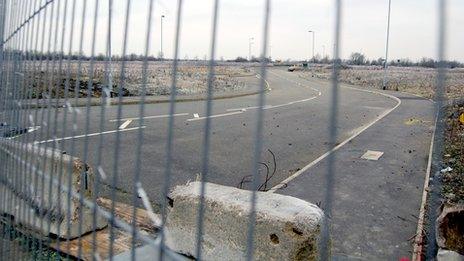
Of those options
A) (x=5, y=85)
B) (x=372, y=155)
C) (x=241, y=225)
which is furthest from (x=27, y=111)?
(x=372, y=155)

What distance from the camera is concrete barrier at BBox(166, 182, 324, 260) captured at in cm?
295

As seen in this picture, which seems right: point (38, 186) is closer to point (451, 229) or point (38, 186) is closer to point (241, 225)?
point (241, 225)

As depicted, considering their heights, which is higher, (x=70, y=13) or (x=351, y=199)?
(x=70, y=13)

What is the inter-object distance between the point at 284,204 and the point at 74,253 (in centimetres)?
164

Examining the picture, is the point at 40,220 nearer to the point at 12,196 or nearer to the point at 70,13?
the point at 12,196

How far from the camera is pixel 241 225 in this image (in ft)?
10.4

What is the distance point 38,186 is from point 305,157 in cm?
613

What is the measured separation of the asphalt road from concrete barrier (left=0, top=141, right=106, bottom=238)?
141 mm

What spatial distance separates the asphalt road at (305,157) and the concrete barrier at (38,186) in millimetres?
141

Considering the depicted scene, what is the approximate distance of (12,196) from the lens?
3527 millimetres

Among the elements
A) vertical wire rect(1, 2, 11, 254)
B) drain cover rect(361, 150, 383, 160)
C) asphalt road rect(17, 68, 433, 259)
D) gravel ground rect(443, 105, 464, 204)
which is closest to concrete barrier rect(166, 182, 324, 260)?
asphalt road rect(17, 68, 433, 259)

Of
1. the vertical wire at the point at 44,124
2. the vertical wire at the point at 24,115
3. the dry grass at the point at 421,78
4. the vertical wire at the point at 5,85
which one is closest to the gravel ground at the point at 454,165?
the dry grass at the point at 421,78

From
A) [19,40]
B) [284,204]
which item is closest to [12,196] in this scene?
[19,40]

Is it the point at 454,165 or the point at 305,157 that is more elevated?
the point at 454,165
